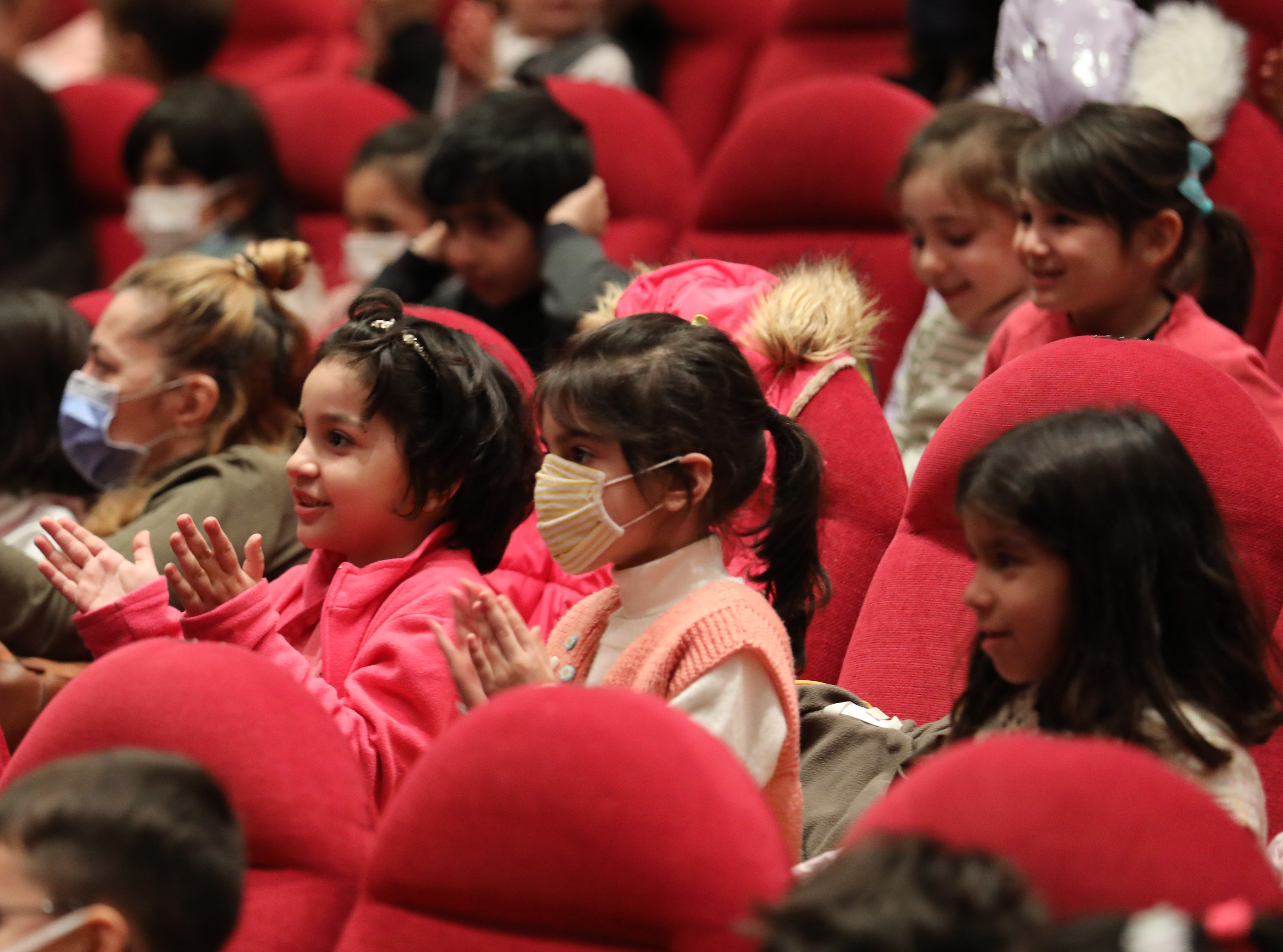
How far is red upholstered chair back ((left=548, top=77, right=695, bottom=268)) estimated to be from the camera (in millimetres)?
3297

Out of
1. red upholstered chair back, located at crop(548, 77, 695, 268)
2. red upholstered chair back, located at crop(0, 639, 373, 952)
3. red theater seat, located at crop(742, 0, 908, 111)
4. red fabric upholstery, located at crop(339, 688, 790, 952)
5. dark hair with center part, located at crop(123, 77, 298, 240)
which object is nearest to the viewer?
red fabric upholstery, located at crop(339, 688, 790, 952)

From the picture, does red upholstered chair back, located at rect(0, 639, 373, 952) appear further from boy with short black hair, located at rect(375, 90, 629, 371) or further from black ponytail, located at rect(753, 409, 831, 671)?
boy with short black hair, located at rect(375, 90, 629, 371)

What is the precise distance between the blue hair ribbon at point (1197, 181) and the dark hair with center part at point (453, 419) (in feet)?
3.41

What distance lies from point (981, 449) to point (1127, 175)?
3.14 ft

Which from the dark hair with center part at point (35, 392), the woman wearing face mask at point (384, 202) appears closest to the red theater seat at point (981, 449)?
the dark hair with center part at point (35, 392)

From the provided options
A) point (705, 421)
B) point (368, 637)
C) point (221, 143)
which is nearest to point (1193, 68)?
point (705, 421)

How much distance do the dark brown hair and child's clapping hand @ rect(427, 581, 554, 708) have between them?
1447 mm

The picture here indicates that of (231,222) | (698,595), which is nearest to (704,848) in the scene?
(698,595)

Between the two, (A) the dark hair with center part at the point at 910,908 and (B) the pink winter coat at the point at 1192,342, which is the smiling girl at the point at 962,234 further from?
(A) the dark hair with center part at the point at 910,908

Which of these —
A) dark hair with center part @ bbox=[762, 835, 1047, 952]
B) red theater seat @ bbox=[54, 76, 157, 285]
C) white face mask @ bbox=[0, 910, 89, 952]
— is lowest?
red theater seat @ bbox=[54, 76, 157, 285]

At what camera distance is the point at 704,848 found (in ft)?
3.54

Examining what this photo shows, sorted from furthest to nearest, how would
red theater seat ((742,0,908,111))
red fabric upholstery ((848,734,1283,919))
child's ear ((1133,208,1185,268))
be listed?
red theater seat ((742,0,908,111)) < child's ear ((1133,208,1185,268)) < red fabric upholstery ((848,734,1283,919))

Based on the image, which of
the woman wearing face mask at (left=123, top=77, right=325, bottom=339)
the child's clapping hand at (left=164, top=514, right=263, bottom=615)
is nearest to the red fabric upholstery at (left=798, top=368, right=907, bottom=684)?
the child's clapping hand at (left=164, top=514, right=263, bottom=615)

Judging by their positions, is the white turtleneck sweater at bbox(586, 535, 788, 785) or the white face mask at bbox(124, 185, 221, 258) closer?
the white turtleneck sweater at bbox(586, 535, 788, 785)
